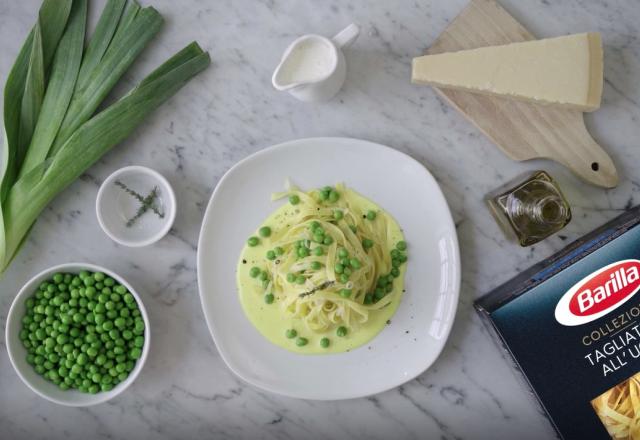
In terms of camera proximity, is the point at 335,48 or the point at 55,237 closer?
the point at 335,48

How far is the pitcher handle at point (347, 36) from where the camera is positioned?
6.85ft

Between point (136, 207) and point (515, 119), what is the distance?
1.41m

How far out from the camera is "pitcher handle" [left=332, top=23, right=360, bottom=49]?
2.09m

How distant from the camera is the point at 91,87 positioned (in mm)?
2268

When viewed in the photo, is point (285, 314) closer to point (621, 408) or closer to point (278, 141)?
point (278, 141)

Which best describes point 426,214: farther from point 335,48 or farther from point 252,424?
point 252,424

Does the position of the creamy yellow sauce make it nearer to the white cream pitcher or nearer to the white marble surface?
the white marble surface

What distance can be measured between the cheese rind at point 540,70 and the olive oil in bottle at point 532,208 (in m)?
0.29

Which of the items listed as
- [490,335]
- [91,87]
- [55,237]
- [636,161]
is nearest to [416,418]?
[490,335]

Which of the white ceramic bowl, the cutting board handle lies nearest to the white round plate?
the white ceramic bowl

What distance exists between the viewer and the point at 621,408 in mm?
2023

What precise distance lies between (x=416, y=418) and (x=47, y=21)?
1.98m

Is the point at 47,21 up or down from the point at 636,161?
A: up

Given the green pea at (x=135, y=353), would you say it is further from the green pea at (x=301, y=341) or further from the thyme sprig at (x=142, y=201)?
the green pea at (x=301, y=341)
